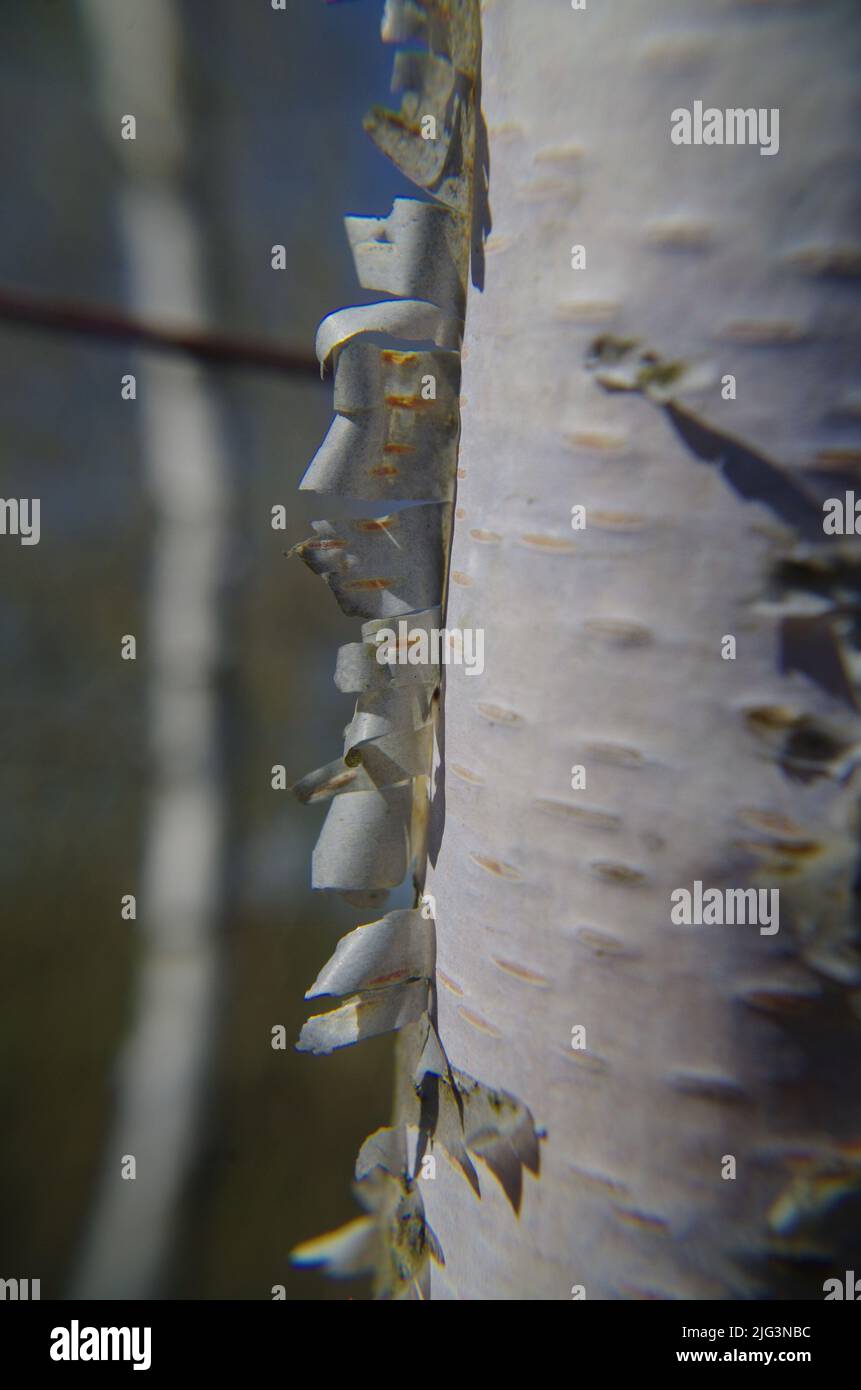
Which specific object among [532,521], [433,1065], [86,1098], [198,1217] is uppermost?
[532,521]

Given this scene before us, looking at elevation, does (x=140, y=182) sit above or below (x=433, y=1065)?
above

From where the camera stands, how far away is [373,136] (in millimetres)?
367

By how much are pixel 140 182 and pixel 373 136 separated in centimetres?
35

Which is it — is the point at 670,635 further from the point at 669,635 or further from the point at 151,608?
the point at 151,608

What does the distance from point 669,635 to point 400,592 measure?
0.15 meters

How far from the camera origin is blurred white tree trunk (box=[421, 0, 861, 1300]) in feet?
0.91

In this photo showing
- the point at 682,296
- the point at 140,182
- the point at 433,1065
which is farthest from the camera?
the point at 140,182

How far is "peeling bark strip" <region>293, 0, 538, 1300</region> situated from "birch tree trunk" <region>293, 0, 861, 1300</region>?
0.03 meters

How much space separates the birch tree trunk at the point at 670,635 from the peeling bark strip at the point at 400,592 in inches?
1.3

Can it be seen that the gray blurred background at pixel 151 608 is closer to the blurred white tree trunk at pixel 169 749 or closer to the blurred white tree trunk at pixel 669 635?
the blurred white tree trunk at pixel 169 749

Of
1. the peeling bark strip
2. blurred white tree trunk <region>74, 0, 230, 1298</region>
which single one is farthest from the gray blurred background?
the peeling bark strip

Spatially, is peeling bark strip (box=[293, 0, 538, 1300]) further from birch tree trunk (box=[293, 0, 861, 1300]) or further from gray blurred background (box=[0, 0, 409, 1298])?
gray blurred background (box=[0, 0, 409, 1298])

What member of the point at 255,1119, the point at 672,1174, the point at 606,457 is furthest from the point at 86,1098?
the point at 606,457

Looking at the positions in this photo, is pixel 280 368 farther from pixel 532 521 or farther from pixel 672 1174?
pixel 672 1174
